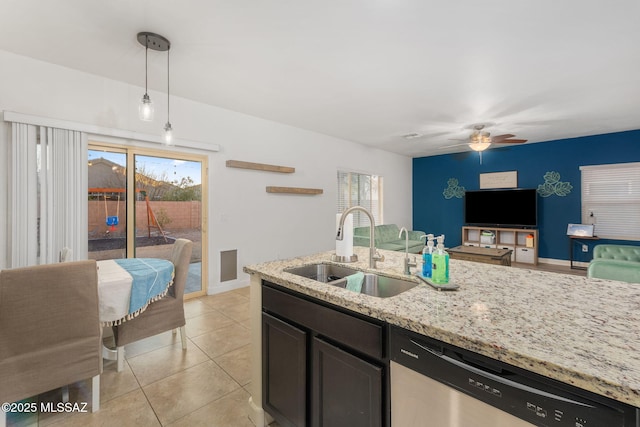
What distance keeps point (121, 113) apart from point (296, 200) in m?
2.78

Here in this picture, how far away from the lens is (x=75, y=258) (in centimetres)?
286

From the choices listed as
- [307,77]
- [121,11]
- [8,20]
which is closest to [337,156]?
[307,77]

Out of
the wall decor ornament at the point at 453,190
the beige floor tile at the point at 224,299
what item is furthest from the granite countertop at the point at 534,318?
the wall decor ornament at the point at 453,190

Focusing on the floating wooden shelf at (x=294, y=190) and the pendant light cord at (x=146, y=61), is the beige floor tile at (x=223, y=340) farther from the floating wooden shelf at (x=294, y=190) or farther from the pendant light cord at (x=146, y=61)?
the pendant light cord at (x=146, y=61)

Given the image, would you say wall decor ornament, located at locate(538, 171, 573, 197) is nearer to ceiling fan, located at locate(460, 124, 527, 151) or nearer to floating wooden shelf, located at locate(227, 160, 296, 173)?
ceiling fan, located at locate(460, 124, 527, 151)

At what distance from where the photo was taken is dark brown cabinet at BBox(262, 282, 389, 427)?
1.09 m

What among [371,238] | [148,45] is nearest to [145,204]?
[148,45]

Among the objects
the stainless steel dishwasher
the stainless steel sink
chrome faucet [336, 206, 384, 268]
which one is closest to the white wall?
the stainless steel sink

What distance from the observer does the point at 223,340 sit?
272 centimetres

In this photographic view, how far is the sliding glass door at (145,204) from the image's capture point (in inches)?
125

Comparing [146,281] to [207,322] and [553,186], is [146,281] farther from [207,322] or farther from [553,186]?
[553,186]

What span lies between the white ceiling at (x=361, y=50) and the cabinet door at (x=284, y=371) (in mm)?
2144

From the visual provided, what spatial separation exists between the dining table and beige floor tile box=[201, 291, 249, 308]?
4.34 ft

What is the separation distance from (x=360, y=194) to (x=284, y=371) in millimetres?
5474
